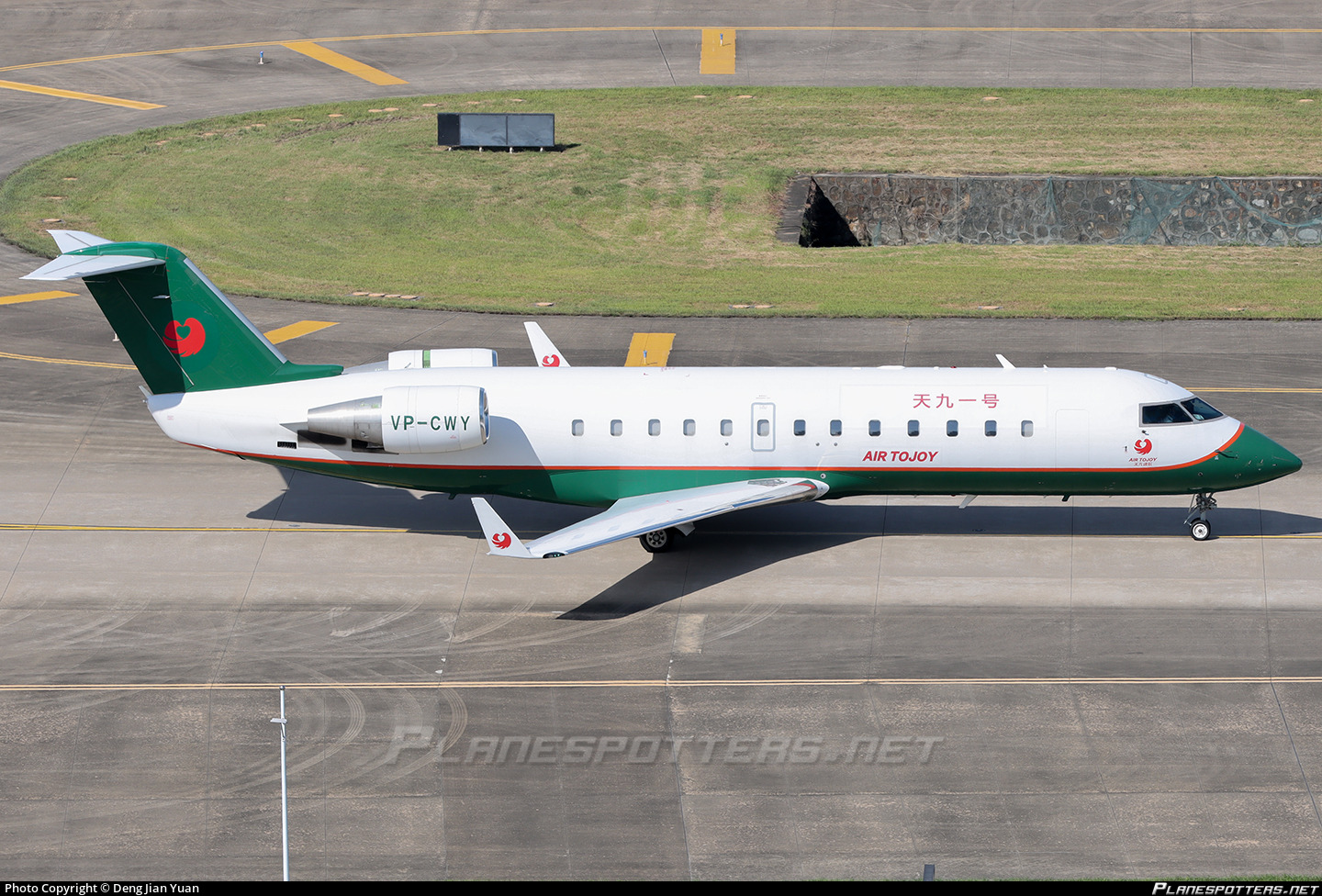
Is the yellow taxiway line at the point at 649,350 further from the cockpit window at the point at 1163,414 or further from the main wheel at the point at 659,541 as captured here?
the cockpit window at the point at 1163,414

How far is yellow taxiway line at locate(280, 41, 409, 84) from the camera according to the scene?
222 ft

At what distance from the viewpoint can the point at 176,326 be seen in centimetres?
3005

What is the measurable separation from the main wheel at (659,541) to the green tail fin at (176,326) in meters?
8.06

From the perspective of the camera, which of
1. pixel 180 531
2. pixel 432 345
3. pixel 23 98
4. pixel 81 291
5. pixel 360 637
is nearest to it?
pixel 360 637

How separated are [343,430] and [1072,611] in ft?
49.4

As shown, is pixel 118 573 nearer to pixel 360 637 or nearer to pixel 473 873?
pixel 360 637

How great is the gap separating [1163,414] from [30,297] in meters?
35.6

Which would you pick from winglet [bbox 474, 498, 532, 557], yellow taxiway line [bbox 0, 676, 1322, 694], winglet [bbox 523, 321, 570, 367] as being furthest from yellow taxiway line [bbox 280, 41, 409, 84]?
yellow taxiway line [bbox 0, 676, 1322, 694]

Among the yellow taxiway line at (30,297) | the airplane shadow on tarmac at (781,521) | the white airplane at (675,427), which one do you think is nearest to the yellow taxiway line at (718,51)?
the yellow taxiway line at (30,297)

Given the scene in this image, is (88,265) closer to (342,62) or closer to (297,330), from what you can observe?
(297,330)

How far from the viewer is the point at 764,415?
29766 millimetres

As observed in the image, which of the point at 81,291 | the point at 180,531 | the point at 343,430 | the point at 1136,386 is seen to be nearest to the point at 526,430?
the point at 343,430

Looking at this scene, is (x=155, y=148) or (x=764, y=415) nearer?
(x=764, y=415)

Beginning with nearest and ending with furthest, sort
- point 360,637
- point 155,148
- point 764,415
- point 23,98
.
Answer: point 360,637 < point 764,415 < point 155,148 < point 23,98
